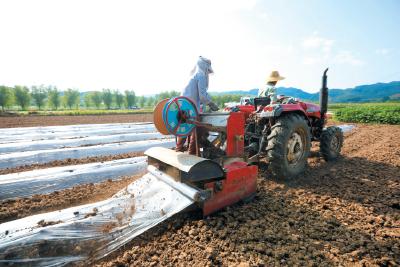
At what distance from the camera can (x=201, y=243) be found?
1.87 meters

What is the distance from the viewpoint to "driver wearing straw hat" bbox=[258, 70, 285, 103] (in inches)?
162

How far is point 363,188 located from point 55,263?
12.8 feet

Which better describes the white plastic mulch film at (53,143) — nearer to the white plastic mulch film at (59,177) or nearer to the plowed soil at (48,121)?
the white plastic mulch film at (59,177)

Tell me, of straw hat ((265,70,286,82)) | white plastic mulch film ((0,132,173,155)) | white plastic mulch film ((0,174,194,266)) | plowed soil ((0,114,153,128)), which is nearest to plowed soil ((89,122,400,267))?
white plastic mulch film ((0,174,194,266))

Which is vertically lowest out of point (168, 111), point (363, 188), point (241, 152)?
point (363, 188)

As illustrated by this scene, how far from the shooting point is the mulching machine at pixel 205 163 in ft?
7.20

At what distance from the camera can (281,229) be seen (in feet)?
6.66

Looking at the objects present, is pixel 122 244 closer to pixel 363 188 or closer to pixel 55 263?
pixel 55 263

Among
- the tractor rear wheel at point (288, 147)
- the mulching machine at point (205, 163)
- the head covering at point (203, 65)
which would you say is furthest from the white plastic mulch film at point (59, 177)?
the tractor rear wheel at point (288, 147)

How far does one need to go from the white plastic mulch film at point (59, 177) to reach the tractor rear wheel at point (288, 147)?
2611 mm

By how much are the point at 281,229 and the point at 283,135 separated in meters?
1.42

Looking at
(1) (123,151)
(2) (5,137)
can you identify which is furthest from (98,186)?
(2) (5,137)

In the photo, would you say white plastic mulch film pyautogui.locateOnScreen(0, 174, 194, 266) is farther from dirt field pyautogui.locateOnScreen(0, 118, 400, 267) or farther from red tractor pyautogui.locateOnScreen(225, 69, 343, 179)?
red tractor pyautogui.locateOnScreen(225, 69, 343, 179)

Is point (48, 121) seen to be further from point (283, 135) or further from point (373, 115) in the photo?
point (373, 115)
